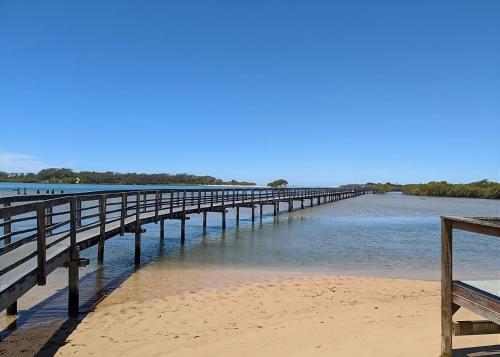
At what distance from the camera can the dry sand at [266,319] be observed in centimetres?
581

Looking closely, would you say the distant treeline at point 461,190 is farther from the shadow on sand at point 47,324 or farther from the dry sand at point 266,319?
the shadow on sand at point 47,324

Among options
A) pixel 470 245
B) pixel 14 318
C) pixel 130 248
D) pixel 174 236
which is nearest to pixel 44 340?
pixel 14 318

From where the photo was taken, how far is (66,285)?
34.7 ft

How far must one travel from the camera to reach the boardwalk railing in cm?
421

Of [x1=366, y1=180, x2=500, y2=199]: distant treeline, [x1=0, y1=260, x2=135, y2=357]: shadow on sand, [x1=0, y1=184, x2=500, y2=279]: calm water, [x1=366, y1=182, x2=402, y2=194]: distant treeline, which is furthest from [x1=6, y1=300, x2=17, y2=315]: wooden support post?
[x1=366, y1=182, x2=402, y2=194]: distant treeline

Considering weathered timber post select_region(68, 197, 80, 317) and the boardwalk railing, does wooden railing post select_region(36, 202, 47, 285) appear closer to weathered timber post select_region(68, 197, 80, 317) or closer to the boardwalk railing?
weathered timber post select_region(68, 197, 80, 317)

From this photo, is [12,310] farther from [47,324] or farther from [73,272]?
[73,272]

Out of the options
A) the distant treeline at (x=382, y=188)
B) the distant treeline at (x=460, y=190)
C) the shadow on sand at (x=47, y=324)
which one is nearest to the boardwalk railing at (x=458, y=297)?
the shadow on sand at (x=47, y=324)

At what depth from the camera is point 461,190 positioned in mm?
103375

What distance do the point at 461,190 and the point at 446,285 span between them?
10914 centimetres

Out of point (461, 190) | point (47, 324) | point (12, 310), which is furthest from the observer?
point (461, 190)

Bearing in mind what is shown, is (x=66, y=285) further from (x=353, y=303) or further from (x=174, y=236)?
(x=174, y=236)

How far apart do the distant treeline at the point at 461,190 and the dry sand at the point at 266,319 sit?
94152mm

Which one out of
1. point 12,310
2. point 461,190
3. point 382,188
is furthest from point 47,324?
point 382,188
